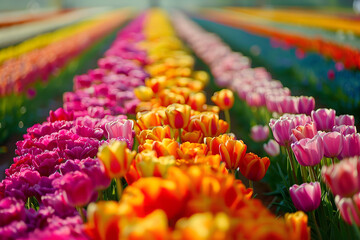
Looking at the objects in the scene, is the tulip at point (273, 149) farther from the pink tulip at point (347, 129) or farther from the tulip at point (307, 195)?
the tulip at point (307, 195)

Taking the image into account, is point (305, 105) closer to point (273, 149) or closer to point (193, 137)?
point (273, 149)

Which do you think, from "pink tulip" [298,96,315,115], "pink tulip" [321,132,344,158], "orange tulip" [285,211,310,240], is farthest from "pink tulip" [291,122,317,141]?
"pink tulip" [298,96,315,115]

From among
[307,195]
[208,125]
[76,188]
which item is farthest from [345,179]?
[208,125]

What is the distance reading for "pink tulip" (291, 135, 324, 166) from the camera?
1674 millimetres

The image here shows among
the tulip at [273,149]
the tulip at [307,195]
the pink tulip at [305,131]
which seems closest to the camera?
the tulip at [307,195]

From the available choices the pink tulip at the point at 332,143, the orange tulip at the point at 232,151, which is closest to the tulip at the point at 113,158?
the orange tulip at the point at 232,151

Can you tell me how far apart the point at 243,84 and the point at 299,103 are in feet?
6.21

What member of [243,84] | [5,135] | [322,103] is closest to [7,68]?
[5,135]

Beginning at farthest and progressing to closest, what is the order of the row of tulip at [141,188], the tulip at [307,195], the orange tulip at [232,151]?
the orange tulip at [232,151]
the tulip at [307,195]
the row of tulip at [141,188]

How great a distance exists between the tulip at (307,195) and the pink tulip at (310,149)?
119 mm

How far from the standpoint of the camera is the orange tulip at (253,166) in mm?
1756

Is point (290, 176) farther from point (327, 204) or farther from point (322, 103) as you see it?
point (322, 103)

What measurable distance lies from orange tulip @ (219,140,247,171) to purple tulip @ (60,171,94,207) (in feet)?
1.95

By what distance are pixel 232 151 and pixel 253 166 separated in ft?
0.36
